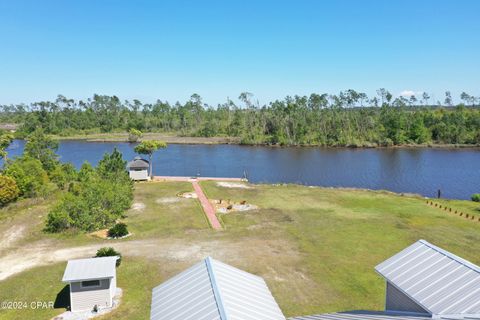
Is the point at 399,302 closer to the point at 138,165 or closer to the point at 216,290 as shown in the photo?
the point at 216,290

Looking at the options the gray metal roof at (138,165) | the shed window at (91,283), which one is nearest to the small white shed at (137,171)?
the gray metal roof at (138,165)

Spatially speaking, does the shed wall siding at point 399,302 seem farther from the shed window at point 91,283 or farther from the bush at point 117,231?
the bush at point 117,231

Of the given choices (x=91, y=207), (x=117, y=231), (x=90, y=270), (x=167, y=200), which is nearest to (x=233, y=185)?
(x=167, y=200)

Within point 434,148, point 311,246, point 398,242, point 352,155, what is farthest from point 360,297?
point 434,148

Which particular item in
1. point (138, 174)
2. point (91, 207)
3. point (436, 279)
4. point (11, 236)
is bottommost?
point (11, 236)

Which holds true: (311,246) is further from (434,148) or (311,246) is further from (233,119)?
(233,119)

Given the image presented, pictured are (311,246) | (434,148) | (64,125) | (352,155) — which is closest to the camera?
(311,246)
